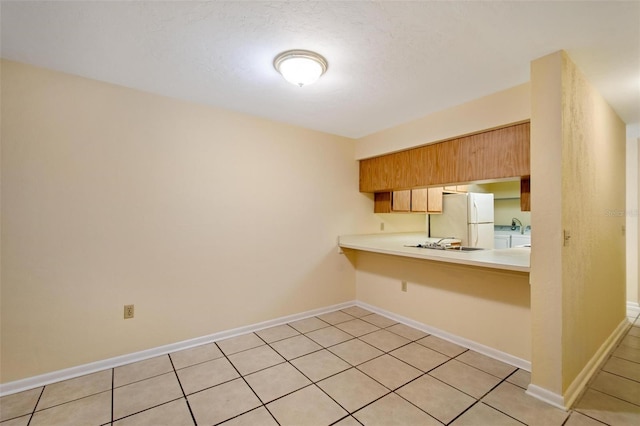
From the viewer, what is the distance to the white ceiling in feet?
4.87

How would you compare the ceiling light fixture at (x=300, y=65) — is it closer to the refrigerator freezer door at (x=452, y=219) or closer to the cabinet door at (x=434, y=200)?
the cabinet door at (x=434, y=200)

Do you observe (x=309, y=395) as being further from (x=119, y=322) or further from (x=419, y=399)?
(x=119, y=322)

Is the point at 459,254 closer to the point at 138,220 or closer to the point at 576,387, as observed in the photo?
the point at 576,387

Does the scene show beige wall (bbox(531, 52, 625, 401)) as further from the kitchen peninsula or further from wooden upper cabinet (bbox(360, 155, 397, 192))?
wooden upper cabinet (bbox(360, 155, 397, 192))

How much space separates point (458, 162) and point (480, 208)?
166 cm

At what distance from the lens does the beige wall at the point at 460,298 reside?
2.36 m

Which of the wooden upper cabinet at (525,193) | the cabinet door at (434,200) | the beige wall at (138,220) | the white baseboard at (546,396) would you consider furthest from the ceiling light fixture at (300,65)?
the cabinet door at (434,200)

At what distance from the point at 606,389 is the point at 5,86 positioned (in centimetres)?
469

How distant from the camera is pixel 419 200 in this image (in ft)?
13.1

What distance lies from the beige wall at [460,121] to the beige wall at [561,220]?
0.37m

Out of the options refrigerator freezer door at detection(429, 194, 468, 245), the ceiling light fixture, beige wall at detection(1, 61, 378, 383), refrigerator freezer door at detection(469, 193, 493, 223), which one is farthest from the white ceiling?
refrigerator freezer door at detection(429, 194, 468, 245)

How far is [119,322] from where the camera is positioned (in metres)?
2.35

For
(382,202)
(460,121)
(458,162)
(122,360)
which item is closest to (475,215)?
(382,202)

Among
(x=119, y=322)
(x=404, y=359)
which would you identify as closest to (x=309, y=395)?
(x=404, y=359)
